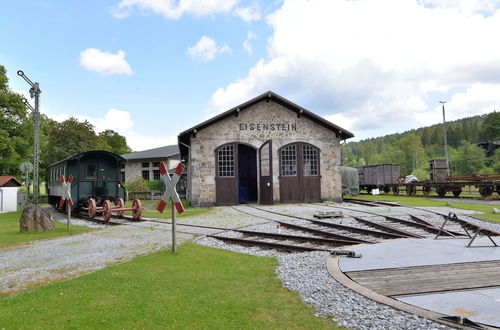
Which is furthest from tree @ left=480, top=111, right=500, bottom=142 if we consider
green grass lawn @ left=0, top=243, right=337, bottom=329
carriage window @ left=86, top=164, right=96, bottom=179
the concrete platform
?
green grass lawn @ left=0, top=243, right=337, bottom=329

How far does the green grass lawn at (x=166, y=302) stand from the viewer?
137 inches

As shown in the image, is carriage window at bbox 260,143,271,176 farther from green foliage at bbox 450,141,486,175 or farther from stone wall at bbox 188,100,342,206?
green foliage at bbox 450,141,486,175

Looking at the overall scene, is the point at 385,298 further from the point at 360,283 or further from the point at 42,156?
the point at 42,156

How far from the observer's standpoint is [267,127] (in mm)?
20156

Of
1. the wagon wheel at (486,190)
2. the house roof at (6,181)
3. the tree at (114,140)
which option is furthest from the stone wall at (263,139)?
the tree at (114,140)

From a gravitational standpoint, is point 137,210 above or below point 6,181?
below

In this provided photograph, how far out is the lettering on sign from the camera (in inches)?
787

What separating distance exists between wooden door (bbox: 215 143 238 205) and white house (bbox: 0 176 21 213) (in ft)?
41.0

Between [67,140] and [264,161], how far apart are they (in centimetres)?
2772

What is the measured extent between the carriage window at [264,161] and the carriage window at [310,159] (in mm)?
2366

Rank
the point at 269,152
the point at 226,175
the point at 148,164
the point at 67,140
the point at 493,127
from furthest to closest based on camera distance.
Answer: the point at 493,127 → the point at 148,164 → the point at 67,140 → the point at 226,175 → the point at 269,152

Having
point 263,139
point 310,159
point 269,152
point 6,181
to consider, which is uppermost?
point 263,139

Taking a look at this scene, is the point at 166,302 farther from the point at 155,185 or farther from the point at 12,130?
the point at 155,185

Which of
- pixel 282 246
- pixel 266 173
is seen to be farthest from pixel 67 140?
pixel 282 246
